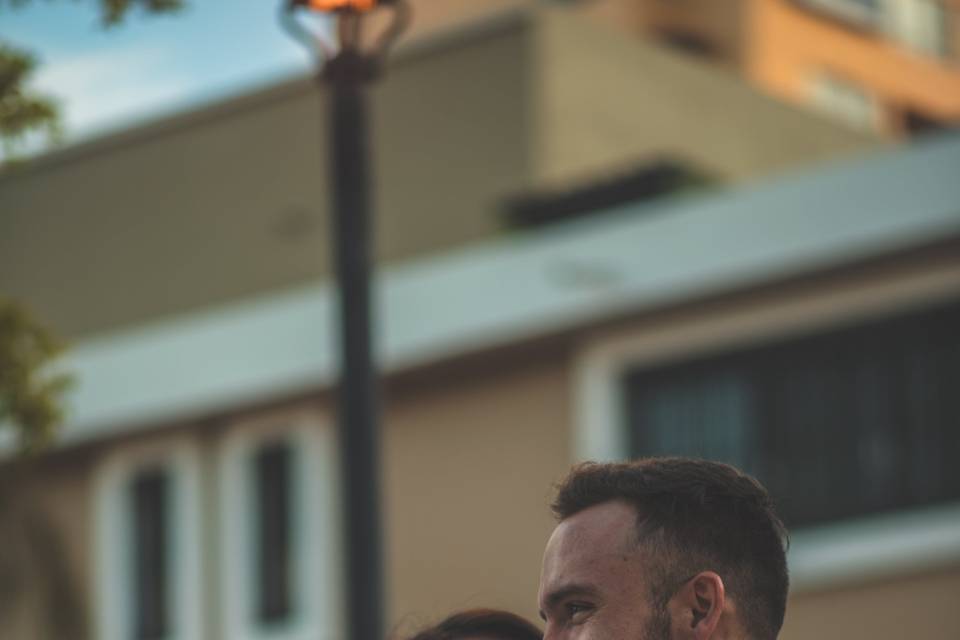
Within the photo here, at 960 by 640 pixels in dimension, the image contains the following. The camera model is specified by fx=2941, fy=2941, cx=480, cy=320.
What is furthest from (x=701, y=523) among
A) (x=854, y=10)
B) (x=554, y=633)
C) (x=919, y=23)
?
(x=919, y=23)

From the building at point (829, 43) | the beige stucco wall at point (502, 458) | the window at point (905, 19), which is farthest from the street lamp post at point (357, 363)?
the window at point (905, 19)

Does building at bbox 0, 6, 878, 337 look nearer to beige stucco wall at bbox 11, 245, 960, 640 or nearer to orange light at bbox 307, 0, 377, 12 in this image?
beige stucco wall at bbox 11, 245, 960, 640

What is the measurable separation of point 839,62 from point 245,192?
17.6 m

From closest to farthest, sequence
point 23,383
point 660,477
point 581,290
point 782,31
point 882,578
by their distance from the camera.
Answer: point 660,477 < point 23,383 < point 882,578 < point 581,290 < point 782,31

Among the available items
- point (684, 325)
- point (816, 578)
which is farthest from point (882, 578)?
point (684, 325)

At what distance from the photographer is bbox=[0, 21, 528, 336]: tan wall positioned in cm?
2881

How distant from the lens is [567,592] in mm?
4484

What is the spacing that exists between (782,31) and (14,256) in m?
15.4

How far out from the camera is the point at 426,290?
2541cm

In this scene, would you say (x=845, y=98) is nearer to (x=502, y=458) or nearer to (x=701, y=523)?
(x=502, y=458)

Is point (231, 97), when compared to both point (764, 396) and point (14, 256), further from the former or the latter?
point (764, 396)

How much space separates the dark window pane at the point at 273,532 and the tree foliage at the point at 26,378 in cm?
1590

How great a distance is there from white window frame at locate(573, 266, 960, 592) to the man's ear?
1779 cm

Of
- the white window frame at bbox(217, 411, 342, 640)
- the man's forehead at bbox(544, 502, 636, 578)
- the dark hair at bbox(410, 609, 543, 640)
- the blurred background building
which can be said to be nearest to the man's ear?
the man's forehead at bbox(544, 502, 636, 578)
